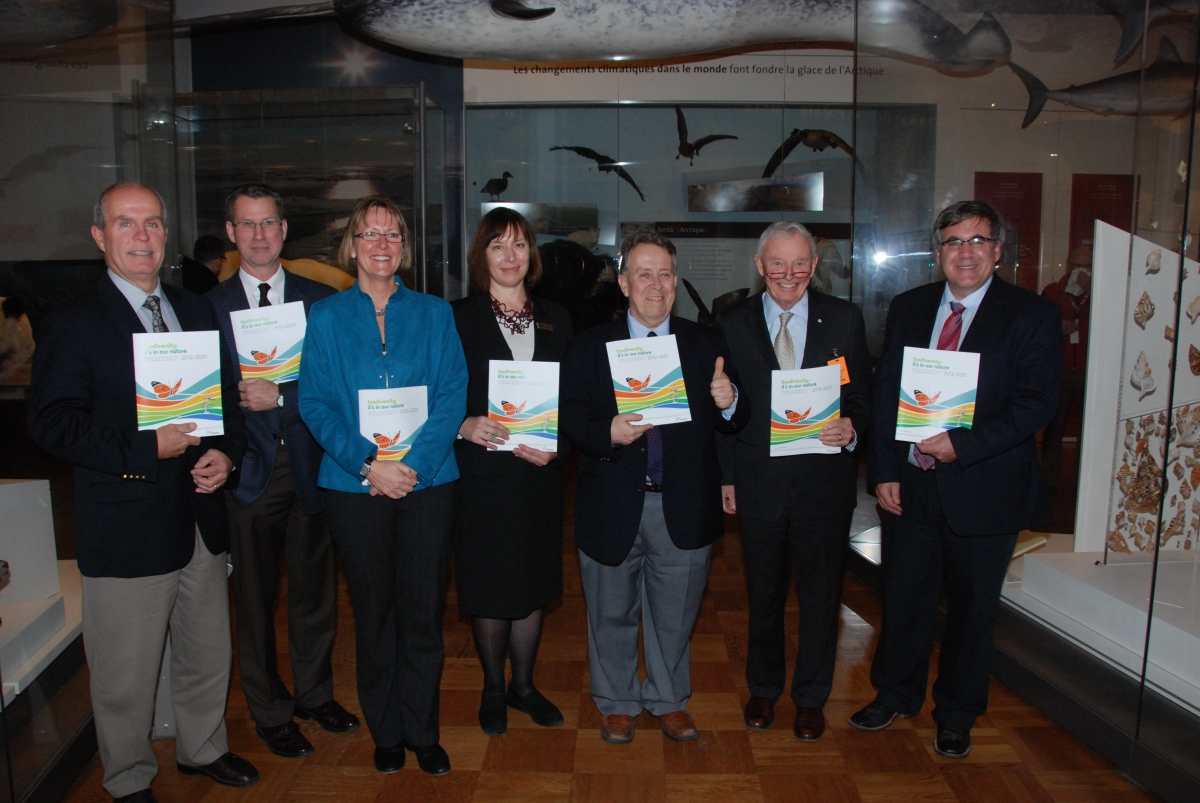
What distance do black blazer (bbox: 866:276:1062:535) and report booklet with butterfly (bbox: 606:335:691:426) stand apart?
2.96 ft

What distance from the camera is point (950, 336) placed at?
2727 mm

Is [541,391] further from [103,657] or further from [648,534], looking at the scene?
[103,657]

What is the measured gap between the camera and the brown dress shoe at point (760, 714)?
2.94 meters

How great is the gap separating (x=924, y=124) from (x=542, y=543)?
3.21 meters

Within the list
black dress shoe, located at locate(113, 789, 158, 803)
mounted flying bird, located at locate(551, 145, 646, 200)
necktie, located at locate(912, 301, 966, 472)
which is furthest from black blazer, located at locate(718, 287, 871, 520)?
mounted flying bird, located at locate(551, 145, 646, 200)

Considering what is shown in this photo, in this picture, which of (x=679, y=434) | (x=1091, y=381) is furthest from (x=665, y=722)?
(x=1091, y=381)

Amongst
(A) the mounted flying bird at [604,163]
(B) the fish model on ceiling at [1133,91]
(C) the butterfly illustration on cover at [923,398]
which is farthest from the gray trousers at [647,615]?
(A) the mounted flying bird at [604,163]

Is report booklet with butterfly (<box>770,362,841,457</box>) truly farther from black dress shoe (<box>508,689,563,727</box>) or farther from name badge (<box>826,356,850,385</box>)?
black dress shoe (<box>508,689,563,727</box>)

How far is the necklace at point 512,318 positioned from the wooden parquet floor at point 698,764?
4.77 ft

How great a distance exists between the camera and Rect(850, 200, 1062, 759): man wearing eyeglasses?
2586mm

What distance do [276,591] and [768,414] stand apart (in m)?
1.80

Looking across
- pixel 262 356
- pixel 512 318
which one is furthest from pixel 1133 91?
pixel 262 356

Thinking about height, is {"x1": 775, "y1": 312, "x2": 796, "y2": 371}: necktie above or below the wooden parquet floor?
above

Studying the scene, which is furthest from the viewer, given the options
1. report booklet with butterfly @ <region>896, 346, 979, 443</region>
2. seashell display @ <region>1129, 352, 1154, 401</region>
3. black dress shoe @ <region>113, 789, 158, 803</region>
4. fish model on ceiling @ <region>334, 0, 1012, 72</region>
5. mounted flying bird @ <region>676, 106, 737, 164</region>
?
mounted flying bird @ <region>676, 106, 737, 164</region>
